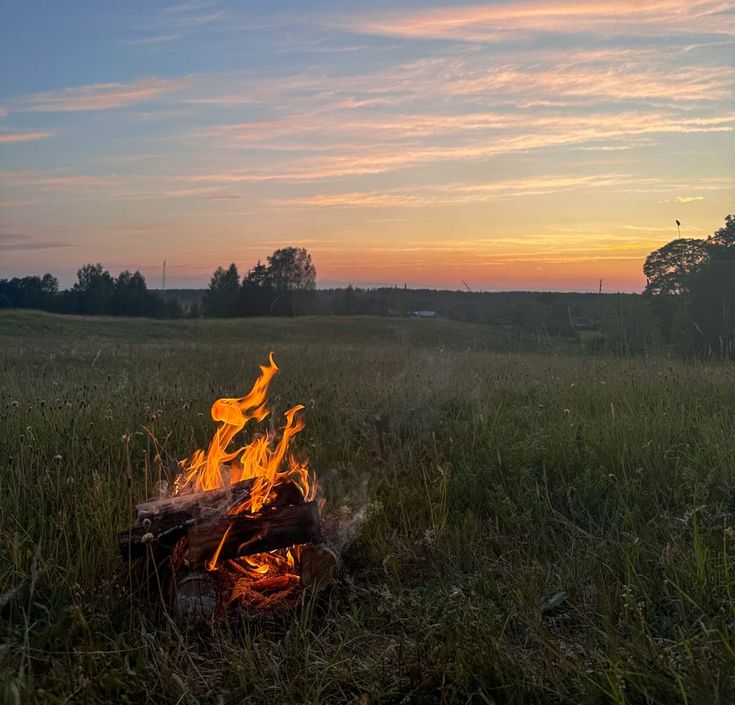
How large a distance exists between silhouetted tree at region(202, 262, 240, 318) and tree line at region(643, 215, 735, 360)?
1558 inches

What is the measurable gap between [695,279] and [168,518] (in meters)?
23.1

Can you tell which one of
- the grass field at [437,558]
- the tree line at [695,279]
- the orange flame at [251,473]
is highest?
the tree line at [695,279]

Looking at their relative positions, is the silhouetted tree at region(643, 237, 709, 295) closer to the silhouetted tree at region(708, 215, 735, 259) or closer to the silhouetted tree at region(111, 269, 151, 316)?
the silhouetted tree at region(708, 215, 735, 259)

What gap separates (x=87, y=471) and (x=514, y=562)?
3.02 m

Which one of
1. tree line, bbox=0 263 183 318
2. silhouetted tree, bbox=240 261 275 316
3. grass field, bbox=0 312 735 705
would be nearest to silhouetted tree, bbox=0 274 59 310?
tree line, bbox=0 263 183 318

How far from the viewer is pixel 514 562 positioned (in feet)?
12.7

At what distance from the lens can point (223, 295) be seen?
63656 mm

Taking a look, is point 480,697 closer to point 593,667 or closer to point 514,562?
point 593,667

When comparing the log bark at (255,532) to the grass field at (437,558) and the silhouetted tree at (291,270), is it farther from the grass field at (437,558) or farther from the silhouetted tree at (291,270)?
the silhouetted tree at (291,270)

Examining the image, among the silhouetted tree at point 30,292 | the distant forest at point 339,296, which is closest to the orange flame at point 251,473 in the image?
the distant forest at point 339,296

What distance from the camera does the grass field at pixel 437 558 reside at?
103 inches

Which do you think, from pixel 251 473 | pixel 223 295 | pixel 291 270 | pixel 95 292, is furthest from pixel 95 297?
pixel 251 473

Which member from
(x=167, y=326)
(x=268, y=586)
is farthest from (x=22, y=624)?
(x=167, y=326)

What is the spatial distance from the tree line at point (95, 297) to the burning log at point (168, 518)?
59.1 m
